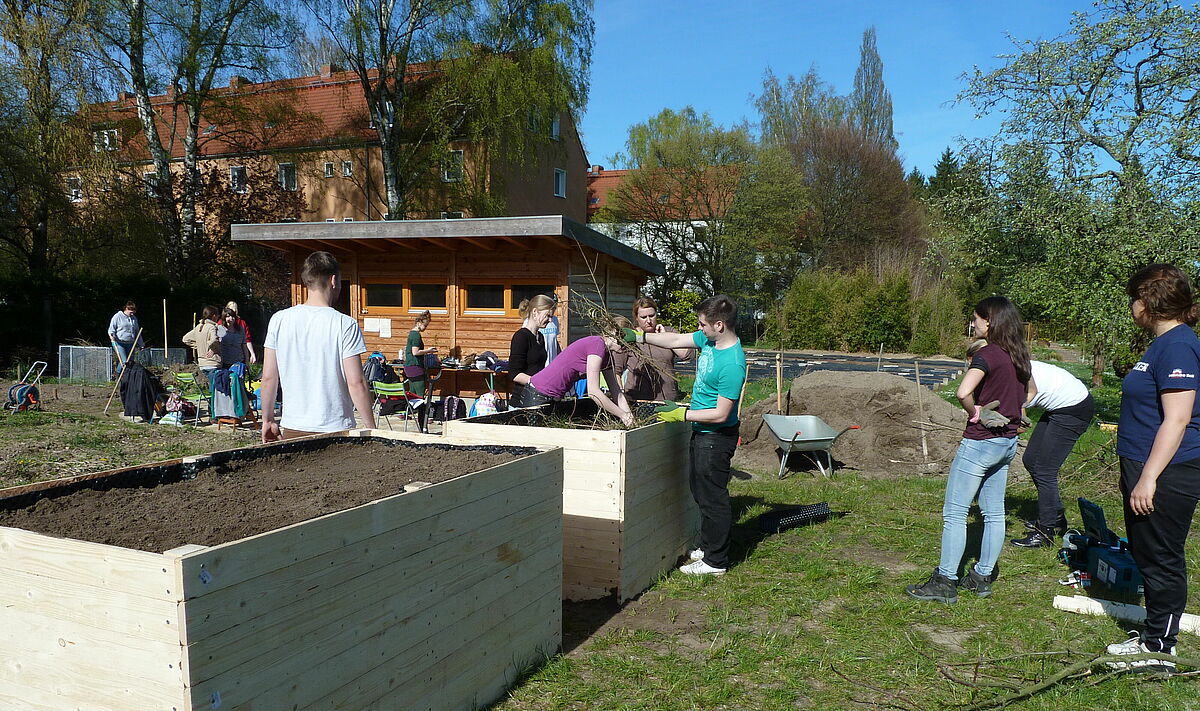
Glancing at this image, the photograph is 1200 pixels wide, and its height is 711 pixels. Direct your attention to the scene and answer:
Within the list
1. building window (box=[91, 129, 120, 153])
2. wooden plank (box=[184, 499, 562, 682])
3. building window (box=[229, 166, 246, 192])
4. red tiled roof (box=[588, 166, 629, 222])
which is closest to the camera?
wooden plank (box=[184, 499, 562, 682])

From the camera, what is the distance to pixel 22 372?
1507cm

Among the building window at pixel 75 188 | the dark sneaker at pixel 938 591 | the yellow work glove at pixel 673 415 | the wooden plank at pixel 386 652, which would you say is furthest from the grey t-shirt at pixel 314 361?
the building window at pixel 75 188

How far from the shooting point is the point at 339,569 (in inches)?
89.9

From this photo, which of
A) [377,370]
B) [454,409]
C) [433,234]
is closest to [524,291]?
[433,234]

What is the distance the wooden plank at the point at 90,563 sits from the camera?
1.83 metres

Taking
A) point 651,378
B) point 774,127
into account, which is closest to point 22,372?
point 651,378

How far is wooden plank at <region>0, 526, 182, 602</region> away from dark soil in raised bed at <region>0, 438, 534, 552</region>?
0.33ft

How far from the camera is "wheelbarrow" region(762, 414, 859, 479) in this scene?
759cm

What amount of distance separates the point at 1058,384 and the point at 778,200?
28886 millimetres

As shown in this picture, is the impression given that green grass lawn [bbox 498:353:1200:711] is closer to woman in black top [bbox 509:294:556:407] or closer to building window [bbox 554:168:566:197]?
woman in black top [bbox 509:294:556:407]

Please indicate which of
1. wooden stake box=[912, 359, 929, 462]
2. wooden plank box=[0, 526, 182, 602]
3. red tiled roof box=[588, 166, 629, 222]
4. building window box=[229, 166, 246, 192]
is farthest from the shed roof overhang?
red tiled roof box=[588, 166, 629, 222]

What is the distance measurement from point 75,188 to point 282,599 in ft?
66.3

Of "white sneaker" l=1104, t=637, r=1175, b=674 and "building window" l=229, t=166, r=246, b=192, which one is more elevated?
"building window" l=229, t=166, r=246, b=192

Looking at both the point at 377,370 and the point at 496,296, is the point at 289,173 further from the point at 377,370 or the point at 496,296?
the point at 377,370
